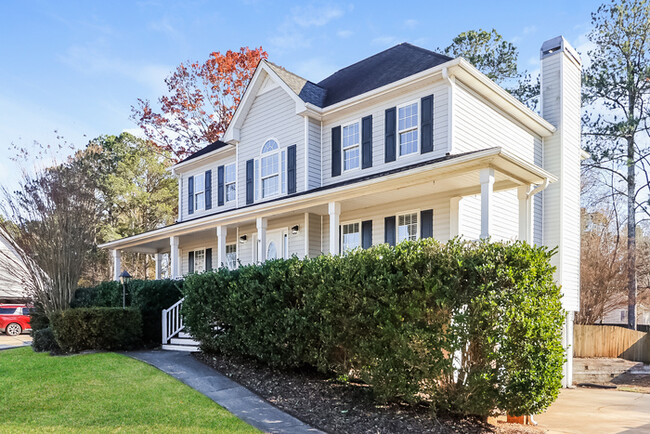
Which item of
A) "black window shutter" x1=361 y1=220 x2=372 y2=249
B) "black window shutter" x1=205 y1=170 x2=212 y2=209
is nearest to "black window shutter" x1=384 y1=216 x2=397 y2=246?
"black window shutter" x1=361 y1=220 x2=372 y2=249

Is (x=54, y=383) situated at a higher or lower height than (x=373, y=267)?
lower

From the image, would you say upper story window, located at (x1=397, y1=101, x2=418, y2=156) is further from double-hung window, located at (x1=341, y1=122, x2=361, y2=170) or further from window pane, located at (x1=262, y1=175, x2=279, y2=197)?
window pane, located at (x1=262, y1=175, x2=279, y2=197)

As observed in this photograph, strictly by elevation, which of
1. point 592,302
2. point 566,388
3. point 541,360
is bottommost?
point 566,388

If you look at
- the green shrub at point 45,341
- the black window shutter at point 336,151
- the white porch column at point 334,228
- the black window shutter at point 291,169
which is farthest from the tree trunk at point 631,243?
the green shrub at point 45,341

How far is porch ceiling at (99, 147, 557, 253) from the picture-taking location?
882 centimetres

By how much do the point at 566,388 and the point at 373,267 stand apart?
10626mm

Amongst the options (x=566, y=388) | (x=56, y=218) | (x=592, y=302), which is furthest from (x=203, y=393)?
(x=592, y=302)

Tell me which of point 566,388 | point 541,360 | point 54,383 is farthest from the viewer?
point 566,388

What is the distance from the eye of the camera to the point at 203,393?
7.78 meters

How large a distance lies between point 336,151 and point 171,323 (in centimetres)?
642

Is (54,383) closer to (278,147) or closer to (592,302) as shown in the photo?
→ (278,147)

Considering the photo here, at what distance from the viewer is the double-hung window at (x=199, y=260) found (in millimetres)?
18678

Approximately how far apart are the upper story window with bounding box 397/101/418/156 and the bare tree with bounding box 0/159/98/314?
31.1ft

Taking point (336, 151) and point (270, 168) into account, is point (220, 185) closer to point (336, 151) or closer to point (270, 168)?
point (270, 168)
